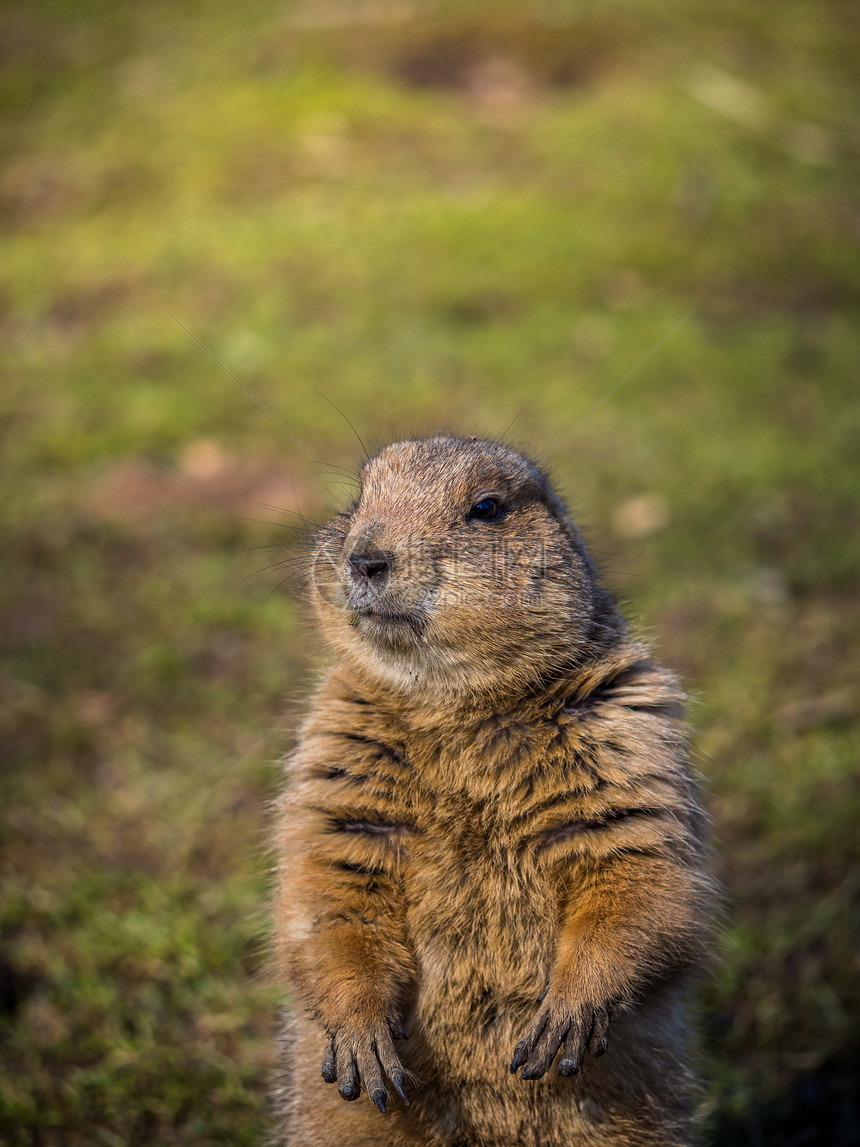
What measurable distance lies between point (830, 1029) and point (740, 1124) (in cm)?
46

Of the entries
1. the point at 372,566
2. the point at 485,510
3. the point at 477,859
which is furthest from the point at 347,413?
the point at 477,859

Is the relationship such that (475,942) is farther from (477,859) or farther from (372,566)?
(372,566)

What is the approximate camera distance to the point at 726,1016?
3520mm

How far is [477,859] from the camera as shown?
7.93 ft

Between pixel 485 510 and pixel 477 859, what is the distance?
88 centimetres

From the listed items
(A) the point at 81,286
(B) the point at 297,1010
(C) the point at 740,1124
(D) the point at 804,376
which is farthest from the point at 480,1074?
(A) the point at 81,286

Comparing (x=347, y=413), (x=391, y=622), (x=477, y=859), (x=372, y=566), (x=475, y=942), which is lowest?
(x=347, y=413)

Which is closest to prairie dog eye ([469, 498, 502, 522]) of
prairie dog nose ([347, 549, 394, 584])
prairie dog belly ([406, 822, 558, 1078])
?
prairie dog nose ([347, 549, 394, 584])

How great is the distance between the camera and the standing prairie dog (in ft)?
7.65

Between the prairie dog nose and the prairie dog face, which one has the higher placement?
the prairie dog nose

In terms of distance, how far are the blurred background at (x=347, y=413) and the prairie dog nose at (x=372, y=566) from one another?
2.11 ft

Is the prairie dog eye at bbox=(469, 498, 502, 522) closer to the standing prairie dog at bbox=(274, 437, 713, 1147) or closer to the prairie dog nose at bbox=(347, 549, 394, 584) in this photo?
the standing prairie dog at bbox=(274, 437, 713, 1147)

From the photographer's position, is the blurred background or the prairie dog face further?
the blurred background

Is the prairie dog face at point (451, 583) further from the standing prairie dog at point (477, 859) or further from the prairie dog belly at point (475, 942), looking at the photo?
the prairie dog belly at point (475, 942)
